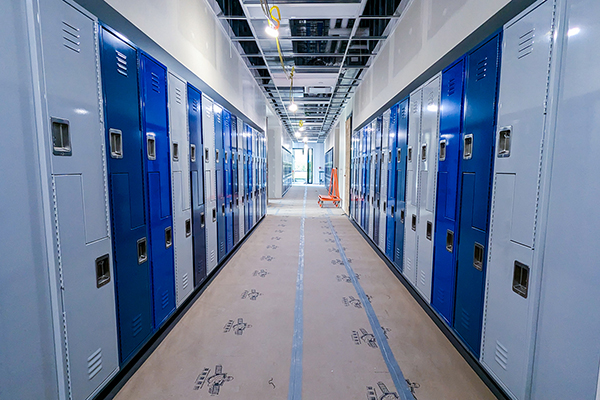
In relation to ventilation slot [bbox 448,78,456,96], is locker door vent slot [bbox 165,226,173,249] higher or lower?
lower

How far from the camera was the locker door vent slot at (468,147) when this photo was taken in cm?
231

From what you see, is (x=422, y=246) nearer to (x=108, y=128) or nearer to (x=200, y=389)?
(x=200, y=389)

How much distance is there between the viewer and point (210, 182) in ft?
12.9

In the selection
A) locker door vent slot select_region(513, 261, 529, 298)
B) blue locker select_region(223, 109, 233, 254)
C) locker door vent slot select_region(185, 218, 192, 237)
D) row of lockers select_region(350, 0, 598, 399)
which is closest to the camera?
row of lockers select_region(350, 0, 598, 399)

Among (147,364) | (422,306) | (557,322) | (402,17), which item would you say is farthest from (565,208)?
(402,17)

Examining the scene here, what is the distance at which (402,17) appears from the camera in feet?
13.3

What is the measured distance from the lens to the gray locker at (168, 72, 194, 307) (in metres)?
2.88

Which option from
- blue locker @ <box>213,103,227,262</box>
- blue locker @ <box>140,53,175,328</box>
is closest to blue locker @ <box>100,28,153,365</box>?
blue locker @ <box>140,53,175,328</box>

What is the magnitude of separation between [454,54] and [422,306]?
8.30 feet

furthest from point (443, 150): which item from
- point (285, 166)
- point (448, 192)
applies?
point (285, 166)

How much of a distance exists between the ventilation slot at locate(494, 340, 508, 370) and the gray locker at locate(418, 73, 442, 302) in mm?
1132

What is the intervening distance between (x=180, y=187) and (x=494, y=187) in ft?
9.11

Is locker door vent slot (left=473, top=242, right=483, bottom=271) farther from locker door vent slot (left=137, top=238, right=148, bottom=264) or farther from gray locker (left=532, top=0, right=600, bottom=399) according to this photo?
locker door vent slot (left=137, top=238, right=148, bottom=264)

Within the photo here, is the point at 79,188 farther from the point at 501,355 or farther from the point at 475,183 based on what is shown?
the point at 501,355
